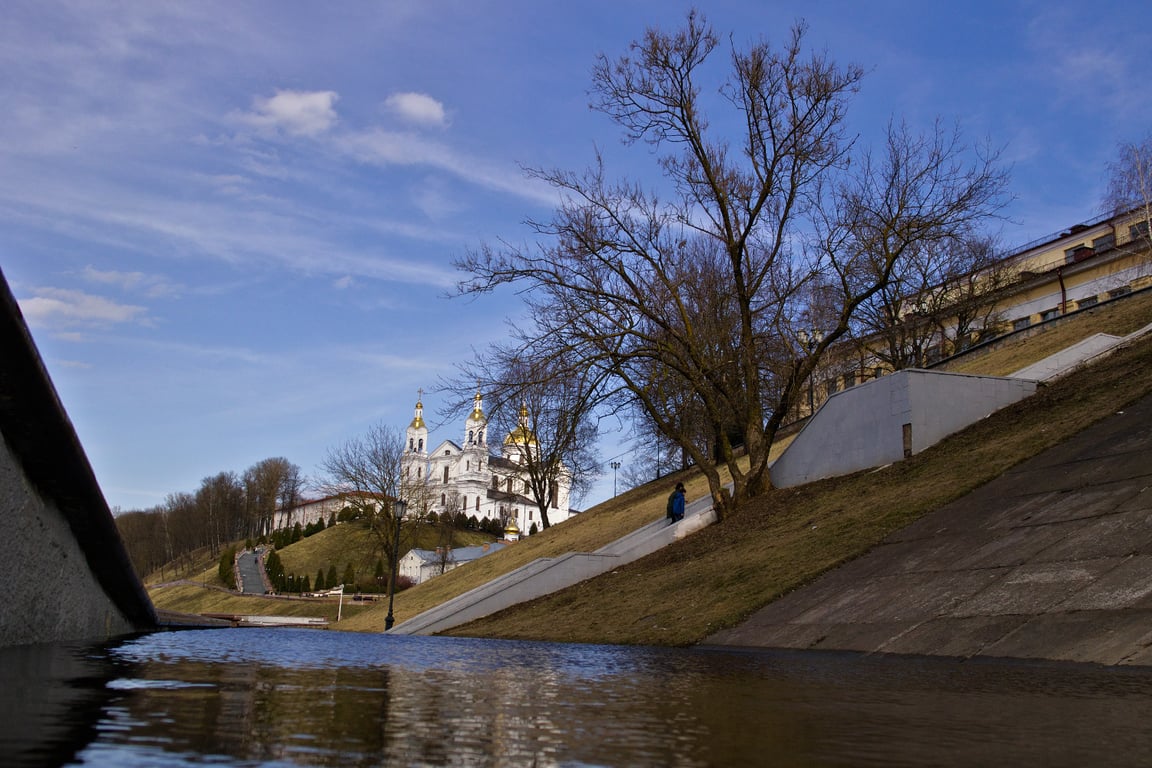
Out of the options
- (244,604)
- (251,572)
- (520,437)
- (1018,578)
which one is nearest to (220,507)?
(251,572)

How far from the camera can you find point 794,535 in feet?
61.1

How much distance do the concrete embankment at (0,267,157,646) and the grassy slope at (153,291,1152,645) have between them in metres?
8.32

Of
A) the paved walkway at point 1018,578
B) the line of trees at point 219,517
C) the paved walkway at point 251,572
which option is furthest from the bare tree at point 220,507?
the paved walkway at point 1018,578

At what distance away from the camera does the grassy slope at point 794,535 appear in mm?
15078

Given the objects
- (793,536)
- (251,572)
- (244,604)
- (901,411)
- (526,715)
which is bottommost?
(526,715)

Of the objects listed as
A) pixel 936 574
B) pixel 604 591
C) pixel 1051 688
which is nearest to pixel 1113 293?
pixel 604 591

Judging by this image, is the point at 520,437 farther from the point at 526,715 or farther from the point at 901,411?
the point at 526,715

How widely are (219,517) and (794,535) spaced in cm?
12588

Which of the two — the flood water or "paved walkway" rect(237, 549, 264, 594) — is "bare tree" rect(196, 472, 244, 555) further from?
the flood water

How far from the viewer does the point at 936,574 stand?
11445mm

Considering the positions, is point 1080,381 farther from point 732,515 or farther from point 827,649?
point 827,649

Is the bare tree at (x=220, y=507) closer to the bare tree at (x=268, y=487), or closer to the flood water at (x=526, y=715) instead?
the bare tree at (x=268, y=487)

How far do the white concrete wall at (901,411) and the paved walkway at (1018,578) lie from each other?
586 centimetres

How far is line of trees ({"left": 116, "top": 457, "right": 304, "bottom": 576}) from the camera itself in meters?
129
